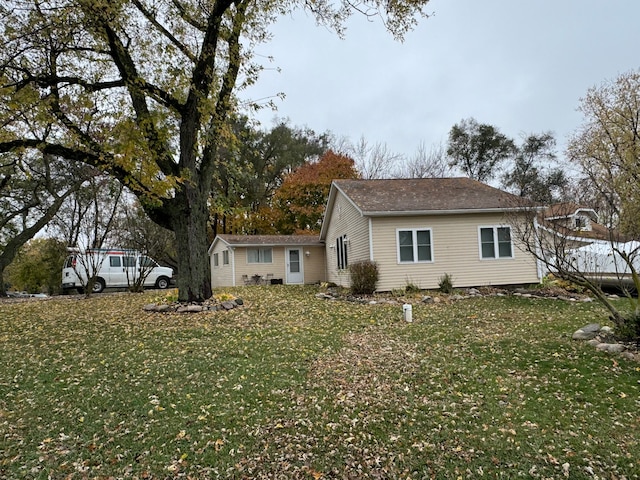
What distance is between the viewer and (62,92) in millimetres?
9414

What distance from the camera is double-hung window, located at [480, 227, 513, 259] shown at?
43.7ft

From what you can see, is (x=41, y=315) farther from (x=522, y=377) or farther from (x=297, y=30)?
(x=522, y=377)

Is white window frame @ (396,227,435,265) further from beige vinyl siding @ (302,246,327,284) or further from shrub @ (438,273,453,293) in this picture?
beige vinyl siding @ (302,246,327,284)

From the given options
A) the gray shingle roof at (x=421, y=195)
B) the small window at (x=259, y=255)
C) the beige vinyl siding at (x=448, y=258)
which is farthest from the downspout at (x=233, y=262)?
the beige vinyl siding at (x=448, y=258)

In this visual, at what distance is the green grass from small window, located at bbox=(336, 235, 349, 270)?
8.53 metres

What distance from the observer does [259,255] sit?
20.9m

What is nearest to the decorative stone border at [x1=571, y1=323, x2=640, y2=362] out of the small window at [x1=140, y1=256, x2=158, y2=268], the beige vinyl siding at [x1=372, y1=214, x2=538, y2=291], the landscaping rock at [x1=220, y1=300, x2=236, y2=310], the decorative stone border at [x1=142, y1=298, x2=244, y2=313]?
the beige vinyl siding at [x1=372, y1=214, x2=538, y2=291]

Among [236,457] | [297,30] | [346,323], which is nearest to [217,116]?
[297,30]

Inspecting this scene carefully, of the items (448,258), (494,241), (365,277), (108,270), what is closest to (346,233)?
(365,277)

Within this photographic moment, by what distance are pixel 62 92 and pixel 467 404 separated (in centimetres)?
1088

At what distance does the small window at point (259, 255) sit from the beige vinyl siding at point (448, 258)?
945 cm

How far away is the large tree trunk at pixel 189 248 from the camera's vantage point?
10062 millimetres

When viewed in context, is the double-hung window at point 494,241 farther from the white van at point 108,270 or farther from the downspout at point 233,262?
the white van at point 108,270

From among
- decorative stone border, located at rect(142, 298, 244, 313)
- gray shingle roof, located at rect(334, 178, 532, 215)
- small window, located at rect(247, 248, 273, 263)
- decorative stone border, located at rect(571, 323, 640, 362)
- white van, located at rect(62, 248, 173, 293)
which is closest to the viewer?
decorative stone border, located at rect(571, 323, 640, 362)
